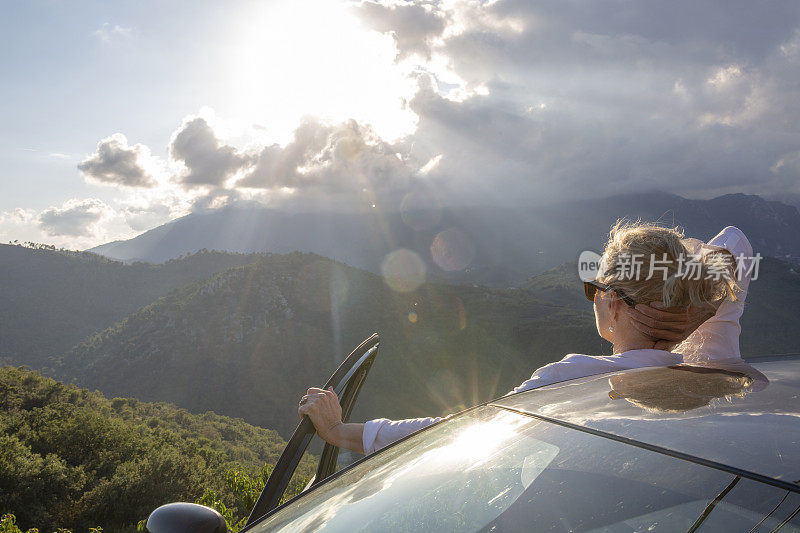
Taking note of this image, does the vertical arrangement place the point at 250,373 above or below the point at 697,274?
below

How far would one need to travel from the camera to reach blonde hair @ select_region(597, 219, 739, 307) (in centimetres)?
183

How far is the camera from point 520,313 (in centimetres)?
6744

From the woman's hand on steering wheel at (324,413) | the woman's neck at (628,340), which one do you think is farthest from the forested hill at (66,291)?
the woman's neck at (628,340)

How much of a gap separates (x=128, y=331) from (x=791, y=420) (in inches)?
3498

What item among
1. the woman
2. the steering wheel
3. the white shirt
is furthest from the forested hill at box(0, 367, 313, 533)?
the white shirt

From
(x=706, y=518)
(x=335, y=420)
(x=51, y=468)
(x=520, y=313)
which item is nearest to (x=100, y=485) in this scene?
(x=51, y=468)

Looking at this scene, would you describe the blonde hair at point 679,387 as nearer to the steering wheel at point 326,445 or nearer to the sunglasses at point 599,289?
the sunglasses at point 599,289

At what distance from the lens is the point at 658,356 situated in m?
1.81

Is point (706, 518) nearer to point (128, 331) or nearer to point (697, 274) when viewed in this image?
point (697, 274)

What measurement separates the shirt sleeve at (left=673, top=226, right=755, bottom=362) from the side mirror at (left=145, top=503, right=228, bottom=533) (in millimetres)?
2190

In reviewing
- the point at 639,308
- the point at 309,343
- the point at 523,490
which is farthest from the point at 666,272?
the point at 309,343

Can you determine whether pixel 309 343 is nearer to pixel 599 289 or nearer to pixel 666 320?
pixel 599 289

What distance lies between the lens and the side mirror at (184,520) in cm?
126

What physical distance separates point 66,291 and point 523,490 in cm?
12013
